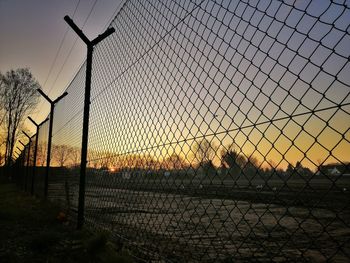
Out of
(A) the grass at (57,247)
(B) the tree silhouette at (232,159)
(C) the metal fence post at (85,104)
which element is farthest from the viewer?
(C) the metal fence post at (85,104)

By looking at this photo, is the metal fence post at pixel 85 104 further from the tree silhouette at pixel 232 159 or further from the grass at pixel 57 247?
the tree silhouette at pixel 232 159

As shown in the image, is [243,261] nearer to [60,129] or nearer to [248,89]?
[248,89]

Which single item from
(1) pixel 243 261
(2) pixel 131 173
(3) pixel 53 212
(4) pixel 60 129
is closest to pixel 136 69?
(2) pixel 131 173

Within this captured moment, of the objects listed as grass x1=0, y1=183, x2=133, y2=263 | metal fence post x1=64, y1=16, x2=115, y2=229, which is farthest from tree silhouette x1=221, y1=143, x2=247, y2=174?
metal fence post x1=64, y1=16, x2=115, y2=229

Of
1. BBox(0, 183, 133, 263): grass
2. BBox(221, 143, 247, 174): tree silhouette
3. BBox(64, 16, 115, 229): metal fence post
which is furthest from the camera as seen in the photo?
BBox(64, 16, 115, 229): metal fence post

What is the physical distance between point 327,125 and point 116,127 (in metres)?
3.31

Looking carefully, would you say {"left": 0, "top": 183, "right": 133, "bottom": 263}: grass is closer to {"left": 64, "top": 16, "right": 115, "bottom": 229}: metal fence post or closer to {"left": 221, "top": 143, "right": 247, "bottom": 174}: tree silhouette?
{"left": 64, "top": 16, "right": 115, "bottom": 229}: metal fence post

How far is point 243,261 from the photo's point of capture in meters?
3.84

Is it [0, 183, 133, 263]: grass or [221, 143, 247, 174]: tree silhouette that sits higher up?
[221, 143, 247, 174]: tree silhouette

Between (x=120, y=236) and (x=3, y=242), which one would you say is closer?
(x=120, y=236)

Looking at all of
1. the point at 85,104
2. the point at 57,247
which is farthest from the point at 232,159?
the point at 85,104

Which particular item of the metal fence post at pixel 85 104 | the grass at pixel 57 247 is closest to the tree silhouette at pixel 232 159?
the grass at pixel 57 247

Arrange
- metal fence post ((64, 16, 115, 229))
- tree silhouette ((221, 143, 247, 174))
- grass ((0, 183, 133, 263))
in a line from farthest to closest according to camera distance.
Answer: metal fence post ((64, 16, 115, 229)), grass ((0, 183, 133, 263)), tree silhouette ((221, 143, 247, 174))

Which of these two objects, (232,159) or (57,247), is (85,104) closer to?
(57,247)
